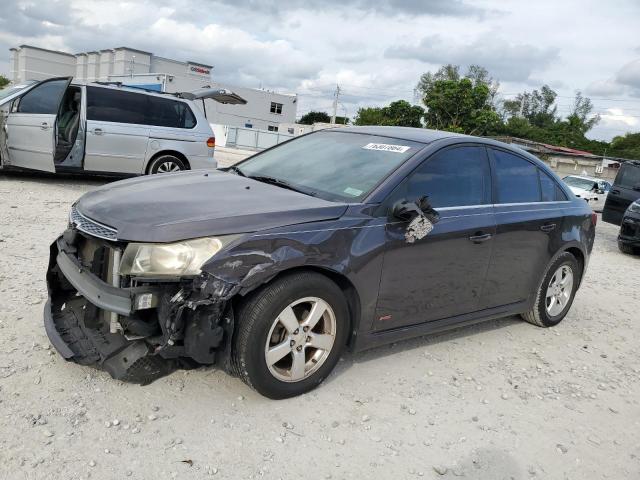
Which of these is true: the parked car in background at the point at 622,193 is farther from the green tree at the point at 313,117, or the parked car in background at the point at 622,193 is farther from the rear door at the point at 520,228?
the green tree at the point at 313,117

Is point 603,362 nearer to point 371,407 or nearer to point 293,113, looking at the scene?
point 371,407

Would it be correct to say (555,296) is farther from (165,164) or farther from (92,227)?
(165,164)

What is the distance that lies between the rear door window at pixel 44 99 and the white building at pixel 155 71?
4717 cm

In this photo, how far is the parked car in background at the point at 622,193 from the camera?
1200cm

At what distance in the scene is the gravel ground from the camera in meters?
2.65

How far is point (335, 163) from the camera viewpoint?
3.95m

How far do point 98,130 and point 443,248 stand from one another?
282 inches

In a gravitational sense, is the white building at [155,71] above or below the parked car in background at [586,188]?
above

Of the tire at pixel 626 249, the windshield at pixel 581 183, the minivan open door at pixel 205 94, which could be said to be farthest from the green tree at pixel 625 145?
the minivan open door at pixel 205 94

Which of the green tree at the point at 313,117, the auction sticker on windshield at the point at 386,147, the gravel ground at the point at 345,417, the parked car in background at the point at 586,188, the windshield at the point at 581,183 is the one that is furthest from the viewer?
the green tree at the point at 313,117

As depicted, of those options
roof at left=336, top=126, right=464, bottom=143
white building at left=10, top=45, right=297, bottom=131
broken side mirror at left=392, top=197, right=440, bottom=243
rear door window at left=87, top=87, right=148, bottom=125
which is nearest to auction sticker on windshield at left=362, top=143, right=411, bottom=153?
roof at left=336, top=126, right=464, bottom=143

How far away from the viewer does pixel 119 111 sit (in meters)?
9.34

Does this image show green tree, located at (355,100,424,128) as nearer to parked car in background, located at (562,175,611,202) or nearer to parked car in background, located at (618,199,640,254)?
parked car in background, located at (562,175,611,202)

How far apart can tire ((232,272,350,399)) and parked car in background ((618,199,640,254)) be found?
8.48 metres
